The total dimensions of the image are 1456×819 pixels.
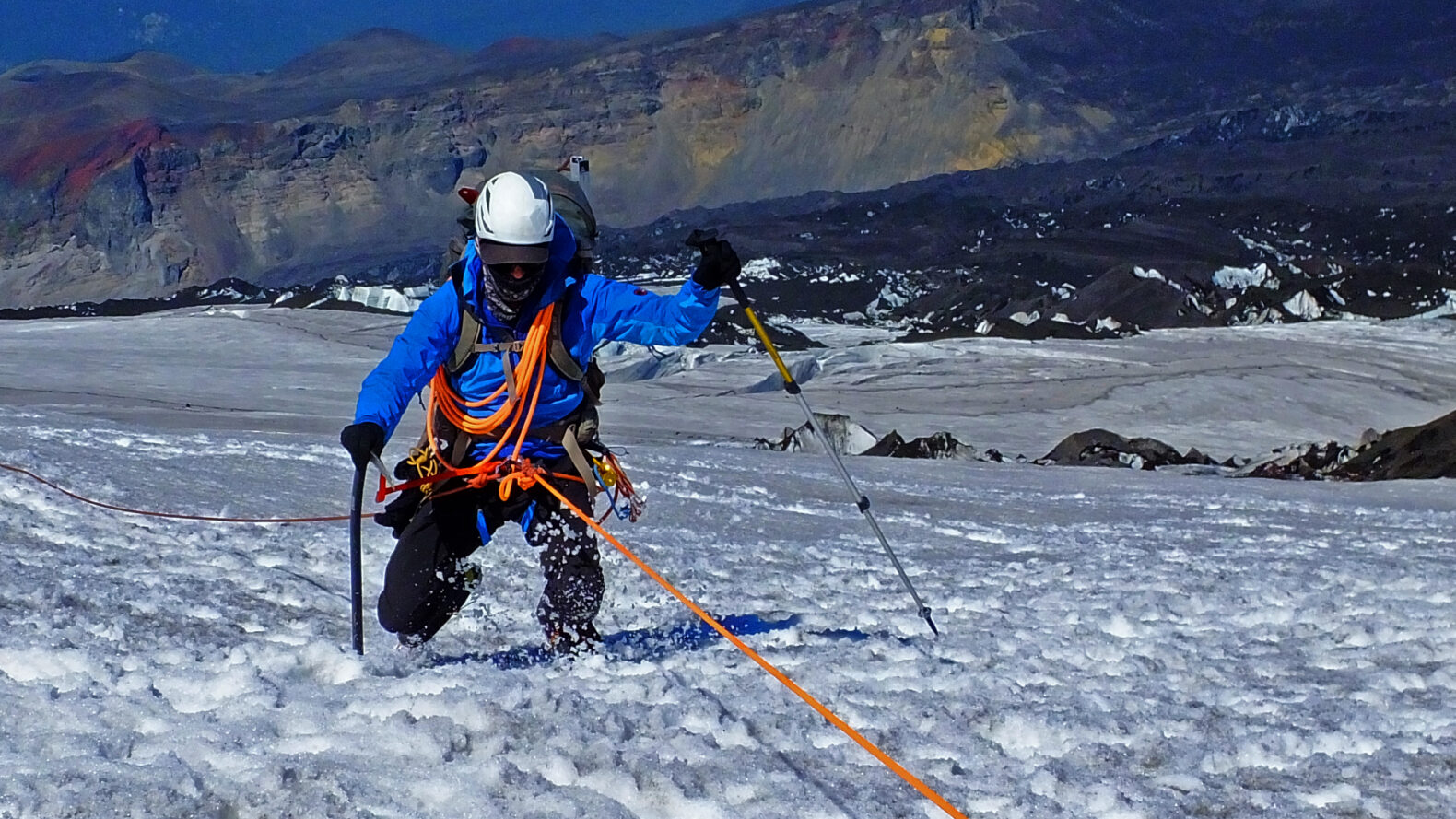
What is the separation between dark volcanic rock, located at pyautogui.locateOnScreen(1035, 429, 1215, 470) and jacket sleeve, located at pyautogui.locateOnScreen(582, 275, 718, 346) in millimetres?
12908

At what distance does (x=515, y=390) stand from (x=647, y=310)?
0.37m

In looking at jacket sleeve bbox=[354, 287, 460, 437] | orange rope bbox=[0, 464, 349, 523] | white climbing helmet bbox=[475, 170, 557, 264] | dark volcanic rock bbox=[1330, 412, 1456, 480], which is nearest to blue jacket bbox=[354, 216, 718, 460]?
jacket sleeve bbox=[354, 287, 460, 437]

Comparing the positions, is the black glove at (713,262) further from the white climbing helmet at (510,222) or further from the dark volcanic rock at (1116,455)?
the dark volcanic rock at (1116,455)

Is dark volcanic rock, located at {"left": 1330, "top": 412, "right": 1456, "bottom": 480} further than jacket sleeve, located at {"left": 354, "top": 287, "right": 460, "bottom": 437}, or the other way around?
dark volcanic rock, located at {"left": 1330, "top": 412, "right": 1456, "bottom": 480}

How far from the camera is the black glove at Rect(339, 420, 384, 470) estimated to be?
3.67 m

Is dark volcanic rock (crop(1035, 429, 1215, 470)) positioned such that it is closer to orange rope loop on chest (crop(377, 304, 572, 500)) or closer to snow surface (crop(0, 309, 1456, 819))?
snow surface (crop(0, 309, 1456, 819))

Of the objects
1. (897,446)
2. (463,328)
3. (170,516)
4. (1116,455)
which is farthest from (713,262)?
(897,446)

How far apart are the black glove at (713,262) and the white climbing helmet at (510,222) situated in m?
0.39

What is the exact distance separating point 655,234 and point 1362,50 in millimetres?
97127

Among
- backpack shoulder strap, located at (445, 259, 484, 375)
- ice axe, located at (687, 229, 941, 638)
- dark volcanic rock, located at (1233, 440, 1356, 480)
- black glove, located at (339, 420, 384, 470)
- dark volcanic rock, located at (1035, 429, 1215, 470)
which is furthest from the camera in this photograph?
dark volcanic rock, located at (1035, 429, 1215, 470)

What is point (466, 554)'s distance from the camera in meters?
4.06

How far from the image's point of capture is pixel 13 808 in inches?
98.4

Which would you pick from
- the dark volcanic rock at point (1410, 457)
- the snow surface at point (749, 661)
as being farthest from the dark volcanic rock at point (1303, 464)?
the snow surface at point (749, 661)

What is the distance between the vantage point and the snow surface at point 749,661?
2.94 m
